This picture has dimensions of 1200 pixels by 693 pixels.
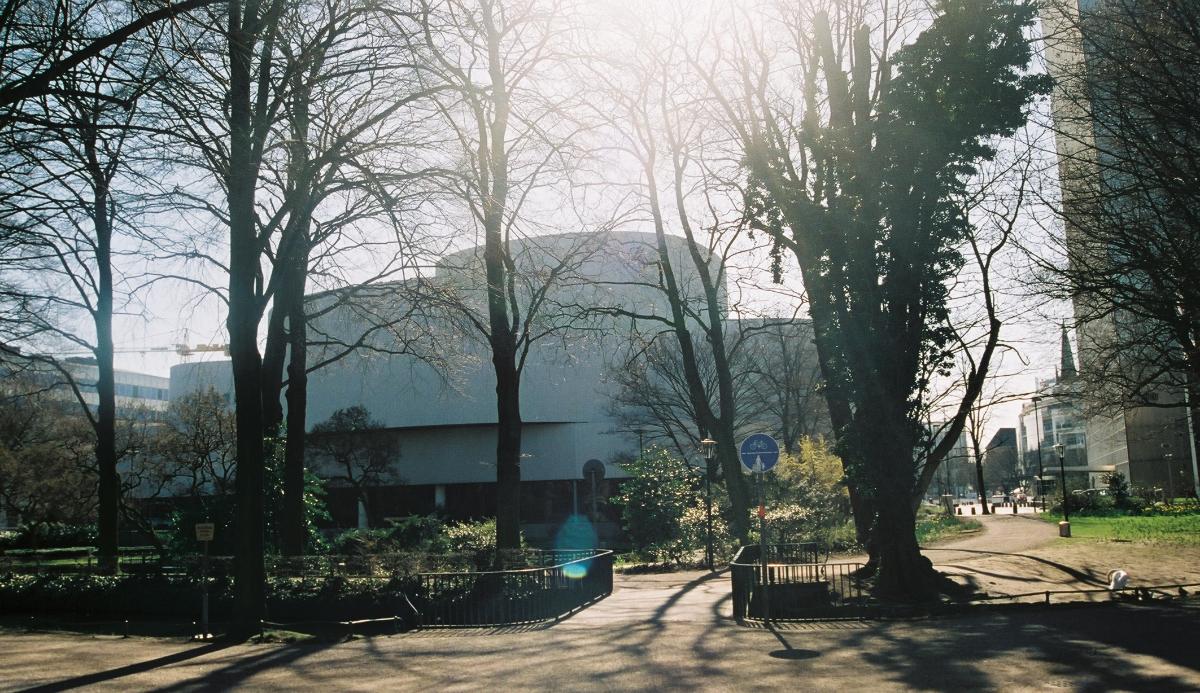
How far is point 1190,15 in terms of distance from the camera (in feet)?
52.4

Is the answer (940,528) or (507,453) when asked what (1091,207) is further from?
(940,528)

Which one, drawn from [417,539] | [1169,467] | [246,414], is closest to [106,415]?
[417,539]

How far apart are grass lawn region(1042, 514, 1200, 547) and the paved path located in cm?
1724

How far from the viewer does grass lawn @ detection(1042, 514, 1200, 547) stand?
31128mm

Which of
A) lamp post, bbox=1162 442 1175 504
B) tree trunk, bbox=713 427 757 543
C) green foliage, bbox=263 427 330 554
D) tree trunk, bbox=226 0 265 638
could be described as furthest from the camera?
lamp post, bbox=1162 442 1175 504

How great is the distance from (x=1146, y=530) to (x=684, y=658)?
100ft

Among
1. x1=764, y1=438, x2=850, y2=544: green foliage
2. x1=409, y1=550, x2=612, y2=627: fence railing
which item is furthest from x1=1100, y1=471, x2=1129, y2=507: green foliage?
x1=409, y1=550, x2=612, y2=627: fence railing

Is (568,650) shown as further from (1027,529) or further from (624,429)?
(624,429)

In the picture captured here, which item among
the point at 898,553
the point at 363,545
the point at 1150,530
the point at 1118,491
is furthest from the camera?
the point at 1118,491

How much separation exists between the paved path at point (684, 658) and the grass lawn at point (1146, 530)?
17.2 metres

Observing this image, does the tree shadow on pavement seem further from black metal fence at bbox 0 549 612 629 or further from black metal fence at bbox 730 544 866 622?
black metal fence at bbox 0 549 612 629

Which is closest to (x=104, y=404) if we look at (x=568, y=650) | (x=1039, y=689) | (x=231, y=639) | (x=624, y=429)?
(x=231, y=639)

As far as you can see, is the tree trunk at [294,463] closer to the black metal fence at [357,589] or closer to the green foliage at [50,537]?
the black metal fence at [357,589]

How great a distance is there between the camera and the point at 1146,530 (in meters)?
35.8
